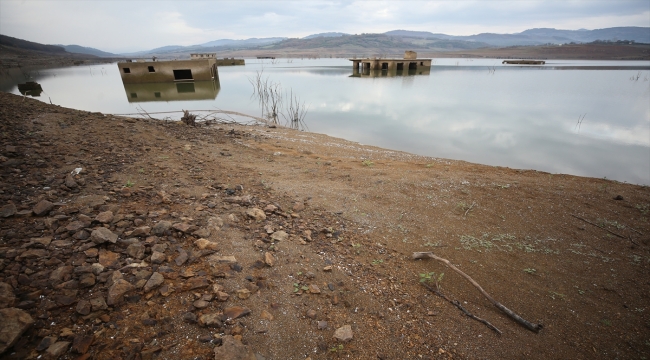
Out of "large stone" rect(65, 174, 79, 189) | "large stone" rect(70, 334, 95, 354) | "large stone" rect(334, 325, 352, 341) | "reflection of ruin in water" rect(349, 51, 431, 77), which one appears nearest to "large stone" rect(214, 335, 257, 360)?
"large stone" rect(334, 325, 352, 341)

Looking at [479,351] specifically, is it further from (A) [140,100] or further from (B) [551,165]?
(A) [140,100]

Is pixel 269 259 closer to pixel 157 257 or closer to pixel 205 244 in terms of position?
pixel 205 244

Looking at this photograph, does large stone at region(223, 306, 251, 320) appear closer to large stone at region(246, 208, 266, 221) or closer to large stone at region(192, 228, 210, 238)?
large stone at region(192, 228, 210, 238)

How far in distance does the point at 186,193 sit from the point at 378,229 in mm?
3075

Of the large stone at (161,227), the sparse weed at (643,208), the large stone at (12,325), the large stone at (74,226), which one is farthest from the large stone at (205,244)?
the sparse weed at (643,208)

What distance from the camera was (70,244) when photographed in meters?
2.67

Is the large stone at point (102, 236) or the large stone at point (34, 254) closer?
the large stone at point (34, 254)

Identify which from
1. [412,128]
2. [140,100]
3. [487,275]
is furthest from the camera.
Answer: [140,100]

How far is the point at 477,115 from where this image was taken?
17344mm

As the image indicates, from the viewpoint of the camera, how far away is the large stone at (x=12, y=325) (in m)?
1.76

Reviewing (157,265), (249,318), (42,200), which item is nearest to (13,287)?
(157,265)

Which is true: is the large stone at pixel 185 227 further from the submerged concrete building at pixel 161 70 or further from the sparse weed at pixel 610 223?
the submerged concrete building at pixel 161 70

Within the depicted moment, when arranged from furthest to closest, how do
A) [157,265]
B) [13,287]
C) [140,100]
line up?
[140,100], [157,265], [13,287]

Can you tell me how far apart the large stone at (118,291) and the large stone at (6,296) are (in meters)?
0.57
